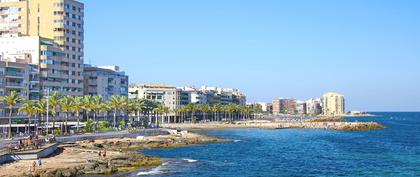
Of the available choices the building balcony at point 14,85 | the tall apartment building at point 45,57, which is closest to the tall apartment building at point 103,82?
the tall apartment building at point 45,57

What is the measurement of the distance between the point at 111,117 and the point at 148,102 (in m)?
23.5

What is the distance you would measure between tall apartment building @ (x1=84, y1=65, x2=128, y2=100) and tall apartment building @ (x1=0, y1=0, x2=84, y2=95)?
12948 millimetres

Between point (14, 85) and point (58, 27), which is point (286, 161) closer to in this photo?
point (14, 85)

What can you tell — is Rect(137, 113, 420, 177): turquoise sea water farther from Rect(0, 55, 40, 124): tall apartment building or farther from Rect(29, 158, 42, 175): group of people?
Rect(0, 55, 40, 124): tall apartment building

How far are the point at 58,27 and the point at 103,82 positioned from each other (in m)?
27.6

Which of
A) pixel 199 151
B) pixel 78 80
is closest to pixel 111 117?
pixel 78 80

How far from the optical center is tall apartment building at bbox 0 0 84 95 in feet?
500

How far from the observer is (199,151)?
350 feet

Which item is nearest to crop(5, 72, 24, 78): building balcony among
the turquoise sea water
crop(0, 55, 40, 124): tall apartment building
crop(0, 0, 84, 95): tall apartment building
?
crop(0, 55, 40, 124): tall apartment building

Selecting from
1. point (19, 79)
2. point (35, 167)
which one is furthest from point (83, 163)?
point (19, 79)

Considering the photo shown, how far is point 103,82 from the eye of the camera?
576ft

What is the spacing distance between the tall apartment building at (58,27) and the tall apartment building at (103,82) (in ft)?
42.5

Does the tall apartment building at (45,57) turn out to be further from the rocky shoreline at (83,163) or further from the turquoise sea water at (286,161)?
the turquoise sea water at (286,161)

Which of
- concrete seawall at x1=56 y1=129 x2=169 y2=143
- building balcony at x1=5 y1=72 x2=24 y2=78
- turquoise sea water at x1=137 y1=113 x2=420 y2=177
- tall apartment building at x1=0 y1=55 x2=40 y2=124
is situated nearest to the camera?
turquoise sea water at x1=137 y1=113 x2=420 y2=177
